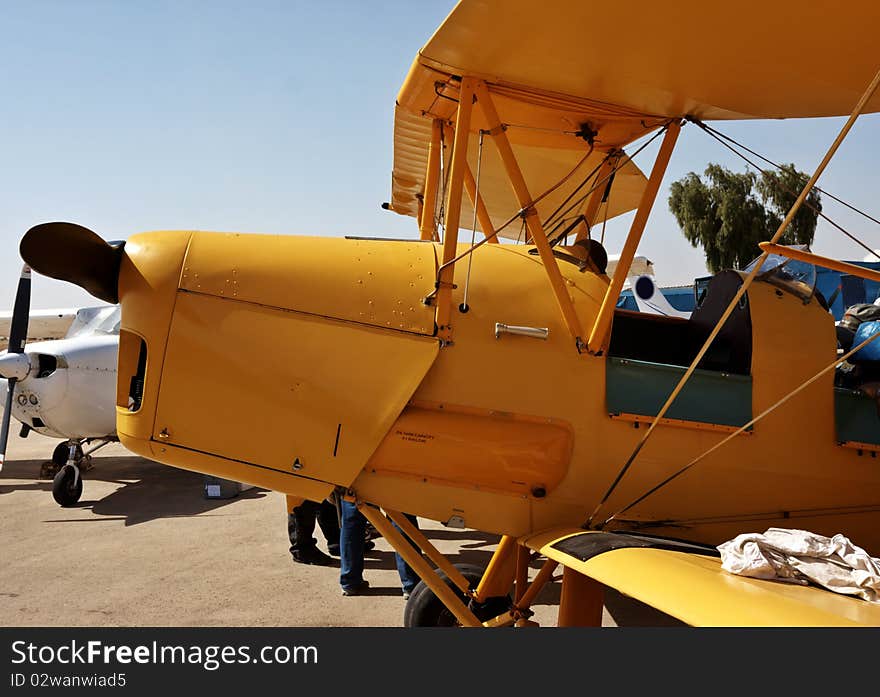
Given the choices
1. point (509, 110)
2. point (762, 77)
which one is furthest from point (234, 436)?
point (762, 77)

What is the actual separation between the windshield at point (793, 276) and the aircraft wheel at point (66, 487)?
8137 mm

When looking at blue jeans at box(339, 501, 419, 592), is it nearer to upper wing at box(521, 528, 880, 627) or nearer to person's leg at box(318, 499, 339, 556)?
person's leg at box(318, 499, 339, 556)

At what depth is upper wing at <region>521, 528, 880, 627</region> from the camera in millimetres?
2117

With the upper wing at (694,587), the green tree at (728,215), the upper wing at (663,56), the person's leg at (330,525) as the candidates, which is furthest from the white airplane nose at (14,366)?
the green tree at (728,215)

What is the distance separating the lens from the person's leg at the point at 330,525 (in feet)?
21.4

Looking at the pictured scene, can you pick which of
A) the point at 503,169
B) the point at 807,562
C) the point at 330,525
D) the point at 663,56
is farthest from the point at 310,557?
the point at 663,56

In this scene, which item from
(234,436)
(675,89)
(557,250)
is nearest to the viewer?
(234,436)

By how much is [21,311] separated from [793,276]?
8.05 meters

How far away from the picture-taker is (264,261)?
3.43 metres

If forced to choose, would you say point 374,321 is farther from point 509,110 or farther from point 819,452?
point 819,452

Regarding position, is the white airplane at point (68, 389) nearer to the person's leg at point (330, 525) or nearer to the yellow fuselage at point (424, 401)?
the person's leg at point (330, 525)

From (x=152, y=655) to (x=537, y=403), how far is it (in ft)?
6.31

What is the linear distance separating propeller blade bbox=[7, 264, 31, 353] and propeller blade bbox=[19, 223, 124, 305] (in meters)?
5.44

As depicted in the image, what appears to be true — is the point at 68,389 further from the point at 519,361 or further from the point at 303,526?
the point at 519,361
